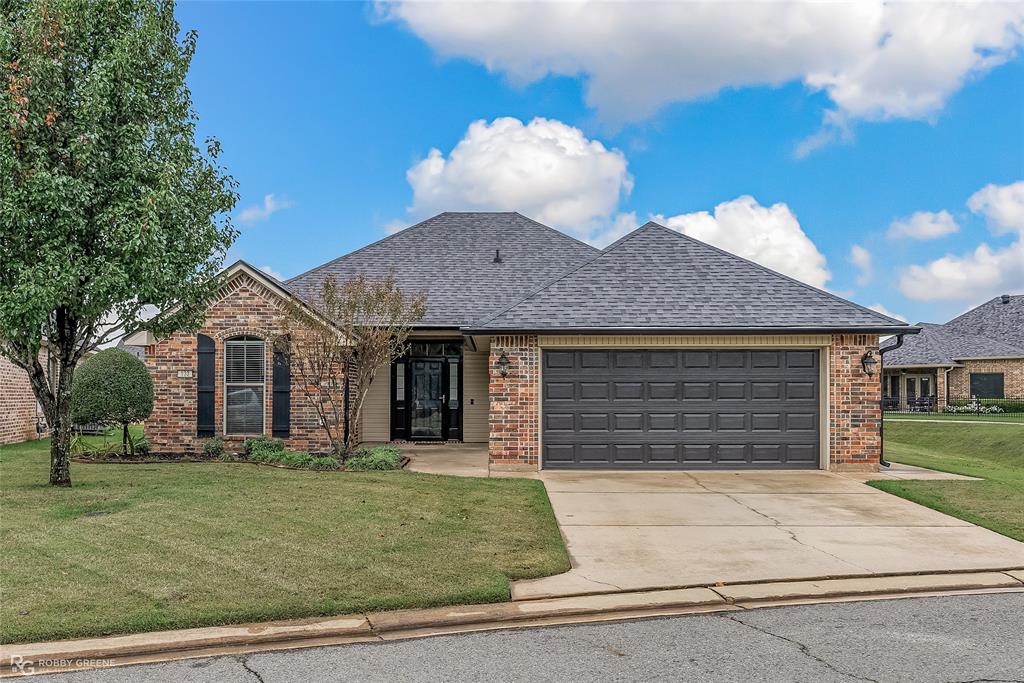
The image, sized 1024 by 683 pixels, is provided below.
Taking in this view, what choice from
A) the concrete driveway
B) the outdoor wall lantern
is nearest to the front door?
the concrete driveway

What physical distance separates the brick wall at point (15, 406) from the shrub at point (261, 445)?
6941 millimetres

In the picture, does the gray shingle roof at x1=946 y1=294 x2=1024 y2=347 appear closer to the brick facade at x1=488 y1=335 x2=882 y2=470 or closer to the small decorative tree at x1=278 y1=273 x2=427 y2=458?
the brick facade at x1=488 y1=335 x2=882 y2=470

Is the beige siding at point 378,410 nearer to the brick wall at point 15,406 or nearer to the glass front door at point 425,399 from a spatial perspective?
the glass front door at point 425,399

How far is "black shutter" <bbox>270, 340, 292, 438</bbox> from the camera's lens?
15656mm

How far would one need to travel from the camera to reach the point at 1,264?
32.3ft

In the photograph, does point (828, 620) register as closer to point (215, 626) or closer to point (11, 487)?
point (215, 626)

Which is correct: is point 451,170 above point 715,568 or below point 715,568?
above

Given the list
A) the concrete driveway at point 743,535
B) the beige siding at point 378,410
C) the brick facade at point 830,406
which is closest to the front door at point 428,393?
the beige siding at point 378,410

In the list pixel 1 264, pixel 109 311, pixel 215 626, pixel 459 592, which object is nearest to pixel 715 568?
pixel 459 592

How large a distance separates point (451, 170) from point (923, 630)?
1855 centimetres

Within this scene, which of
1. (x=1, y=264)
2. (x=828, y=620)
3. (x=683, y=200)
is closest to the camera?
(x=828, y=620)

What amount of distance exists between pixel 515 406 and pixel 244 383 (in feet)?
19.4

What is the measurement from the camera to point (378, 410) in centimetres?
1869

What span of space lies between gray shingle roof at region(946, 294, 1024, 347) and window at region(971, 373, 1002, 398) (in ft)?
12.0
